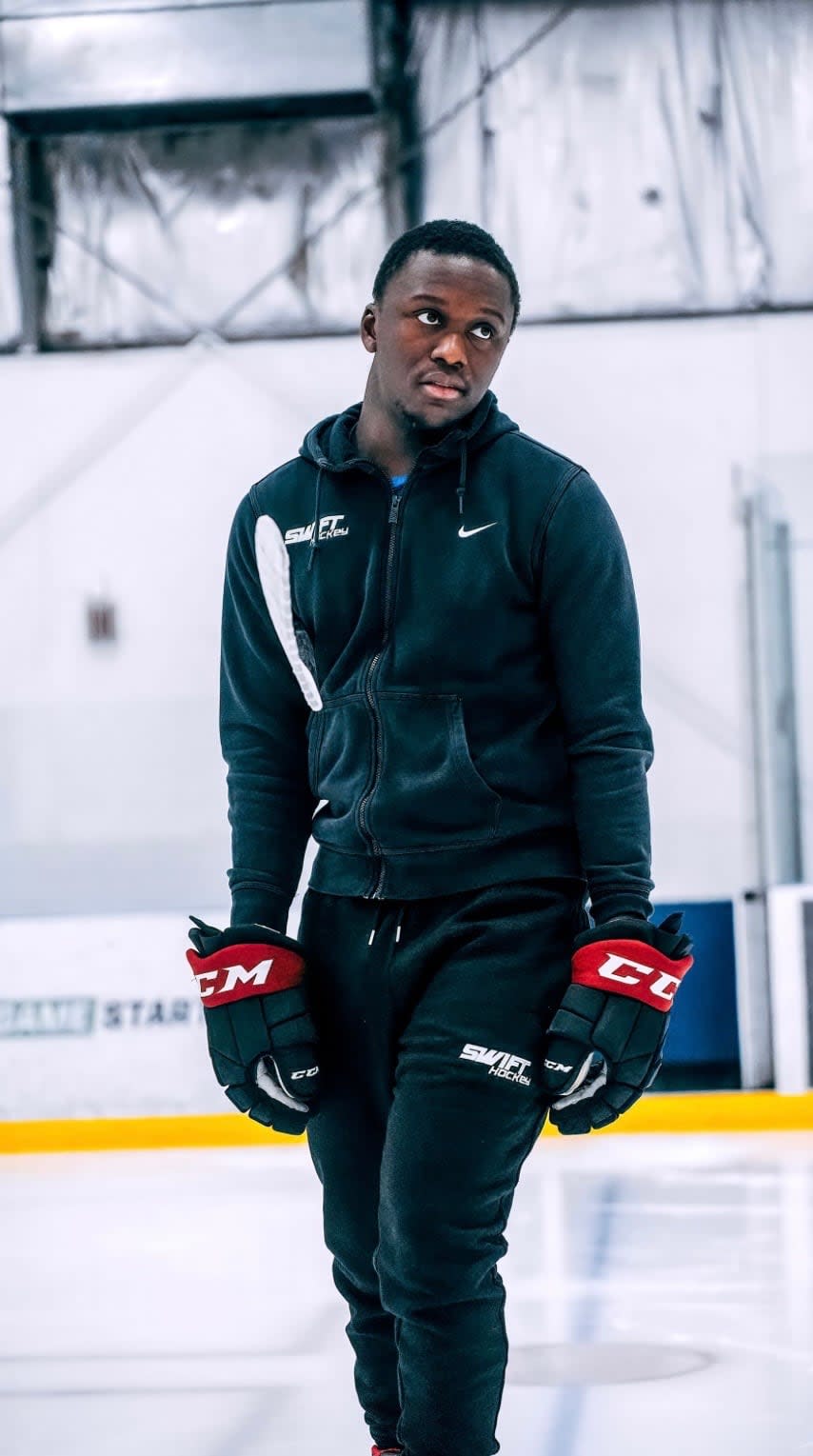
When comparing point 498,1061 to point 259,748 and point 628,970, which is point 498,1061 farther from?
point 259,748

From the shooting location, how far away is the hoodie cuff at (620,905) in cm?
202

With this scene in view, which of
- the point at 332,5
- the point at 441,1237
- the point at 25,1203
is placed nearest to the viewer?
the point at 441,1237

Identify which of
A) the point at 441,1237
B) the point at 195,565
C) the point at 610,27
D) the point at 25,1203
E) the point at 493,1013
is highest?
the point at 610,27

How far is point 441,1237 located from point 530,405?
6324 mm

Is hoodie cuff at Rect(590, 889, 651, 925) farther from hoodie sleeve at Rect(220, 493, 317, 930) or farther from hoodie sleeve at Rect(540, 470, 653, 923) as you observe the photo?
hoodie sleeve at Rect(220, 493, 317, 930)

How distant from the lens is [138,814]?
8.08 metres

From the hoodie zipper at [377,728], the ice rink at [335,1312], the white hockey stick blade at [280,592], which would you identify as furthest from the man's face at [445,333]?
the ice rink at [335,1312]

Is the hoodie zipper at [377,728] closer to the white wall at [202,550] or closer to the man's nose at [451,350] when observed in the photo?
the man's nose at [451,350]

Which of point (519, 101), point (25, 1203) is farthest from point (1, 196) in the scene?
point (25, 1203)

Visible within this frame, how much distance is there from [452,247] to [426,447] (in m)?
0.21

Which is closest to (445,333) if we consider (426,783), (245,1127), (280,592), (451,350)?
(451,350)

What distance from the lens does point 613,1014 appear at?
1.96 meters

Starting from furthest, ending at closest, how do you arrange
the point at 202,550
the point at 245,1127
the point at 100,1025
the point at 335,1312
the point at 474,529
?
the point at 202,550 < the point at 100,1025 < the point at 245,1127 < the point at 335,1312 < the point at 474,529

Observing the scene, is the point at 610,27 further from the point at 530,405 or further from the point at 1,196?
the point at 1,196
